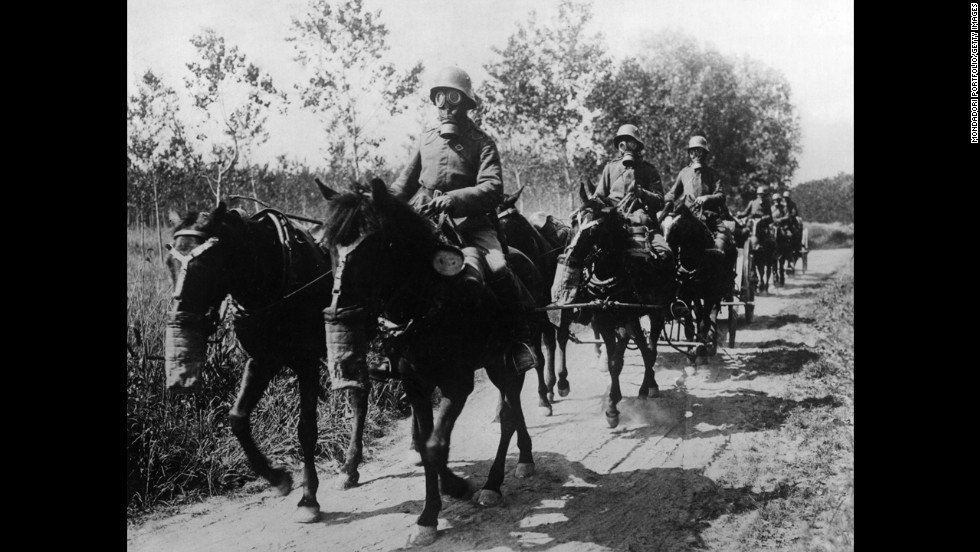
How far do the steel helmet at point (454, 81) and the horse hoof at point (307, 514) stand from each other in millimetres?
3211

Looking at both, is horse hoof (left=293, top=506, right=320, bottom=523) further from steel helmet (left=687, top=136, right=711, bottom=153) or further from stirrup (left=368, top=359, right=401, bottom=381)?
steel helmet (left=687, top=136, right=711, bottom=153)

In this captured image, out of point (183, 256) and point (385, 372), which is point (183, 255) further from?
point (385, 372)

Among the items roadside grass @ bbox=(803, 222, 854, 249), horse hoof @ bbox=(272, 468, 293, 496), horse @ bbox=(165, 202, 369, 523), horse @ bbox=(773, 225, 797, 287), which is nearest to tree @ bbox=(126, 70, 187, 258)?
horse @ bbox=(165, 202, 369, 523)

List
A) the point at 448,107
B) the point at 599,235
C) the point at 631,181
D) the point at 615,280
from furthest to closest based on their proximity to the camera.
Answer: the point at 631,181, the point at 615,280, the point at 599,235, the point at 448,107

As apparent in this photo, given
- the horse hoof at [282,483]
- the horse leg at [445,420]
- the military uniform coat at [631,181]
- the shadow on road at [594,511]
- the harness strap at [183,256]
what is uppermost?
the military uniform coat at [631,181]

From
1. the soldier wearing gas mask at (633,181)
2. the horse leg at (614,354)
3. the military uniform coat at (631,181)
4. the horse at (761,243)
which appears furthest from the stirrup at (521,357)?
the horse at (761,243)

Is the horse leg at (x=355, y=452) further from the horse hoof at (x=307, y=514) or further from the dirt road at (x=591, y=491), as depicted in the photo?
the horse hoof at (x=307, y=514)

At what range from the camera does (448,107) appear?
485 cm

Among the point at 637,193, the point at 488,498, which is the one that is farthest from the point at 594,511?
the point at 637,193

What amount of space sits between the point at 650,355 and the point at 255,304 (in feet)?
15.1

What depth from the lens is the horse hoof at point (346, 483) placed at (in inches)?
202

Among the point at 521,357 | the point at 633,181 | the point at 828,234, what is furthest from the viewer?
the point at 828,234
